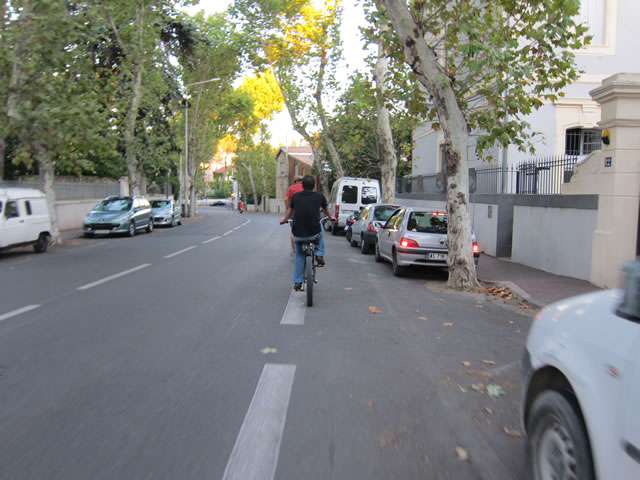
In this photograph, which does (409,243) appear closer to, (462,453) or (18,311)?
(18,311)

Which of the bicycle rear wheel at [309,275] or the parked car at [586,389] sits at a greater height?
the parked car at [586,389]

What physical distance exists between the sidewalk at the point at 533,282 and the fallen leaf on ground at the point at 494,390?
4462 millimetres

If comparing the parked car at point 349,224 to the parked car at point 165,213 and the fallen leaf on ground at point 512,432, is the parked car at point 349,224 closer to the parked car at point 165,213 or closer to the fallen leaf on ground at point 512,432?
the parked car at point 165,213

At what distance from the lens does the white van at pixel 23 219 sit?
14070mm

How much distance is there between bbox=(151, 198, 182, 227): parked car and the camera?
2952 cm

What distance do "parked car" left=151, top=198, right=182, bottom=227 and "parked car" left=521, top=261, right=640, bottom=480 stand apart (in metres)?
28.1

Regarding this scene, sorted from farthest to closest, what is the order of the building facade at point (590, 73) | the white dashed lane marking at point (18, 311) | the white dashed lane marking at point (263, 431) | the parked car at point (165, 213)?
the parked car at point (165, 213) → the building facade at point (590, 73) → the white dashed lane marking at point (18, 311) → the white dashed lane marking at point (263, 431)

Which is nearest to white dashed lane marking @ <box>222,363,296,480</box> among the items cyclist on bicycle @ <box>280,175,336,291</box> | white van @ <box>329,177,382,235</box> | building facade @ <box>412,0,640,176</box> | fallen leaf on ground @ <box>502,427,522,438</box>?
fallen leaf on ground @ <box>502,427,522,438</box>

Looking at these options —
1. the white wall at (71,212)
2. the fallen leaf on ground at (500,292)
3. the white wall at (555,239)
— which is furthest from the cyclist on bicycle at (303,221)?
the white wall at (71,212)

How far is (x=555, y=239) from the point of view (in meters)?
12.0

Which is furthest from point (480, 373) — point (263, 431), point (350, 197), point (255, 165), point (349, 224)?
point (255, 165)

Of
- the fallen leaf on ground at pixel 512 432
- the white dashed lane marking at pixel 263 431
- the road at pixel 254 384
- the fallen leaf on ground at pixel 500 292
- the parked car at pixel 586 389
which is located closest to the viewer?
the parked car at pixel 586 389

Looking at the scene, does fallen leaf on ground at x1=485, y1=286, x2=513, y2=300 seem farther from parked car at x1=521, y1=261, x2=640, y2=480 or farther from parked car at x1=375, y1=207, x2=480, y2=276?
parked car at x1=521, y1=261, x2=640, y2=480

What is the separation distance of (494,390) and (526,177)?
36.7 feet
